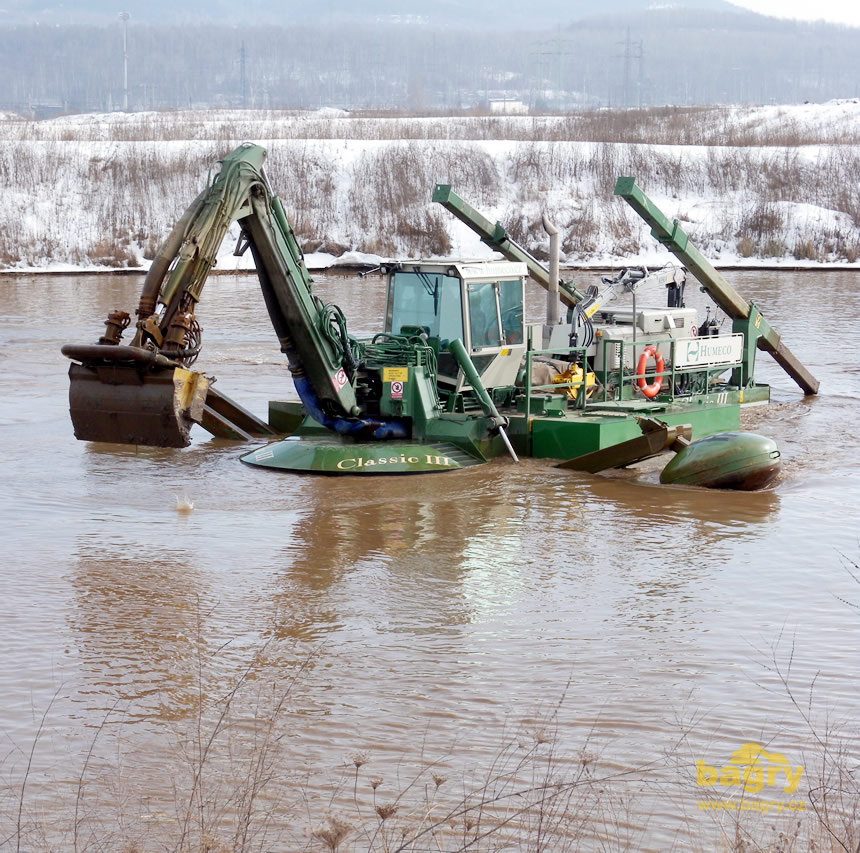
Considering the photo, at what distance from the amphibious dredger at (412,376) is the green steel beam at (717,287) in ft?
0.84

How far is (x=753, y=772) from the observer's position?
24.1 ft

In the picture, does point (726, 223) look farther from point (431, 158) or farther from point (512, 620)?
point (512, 620)

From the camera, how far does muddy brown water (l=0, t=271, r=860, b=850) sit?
7410 mm

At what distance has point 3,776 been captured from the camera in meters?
7.18

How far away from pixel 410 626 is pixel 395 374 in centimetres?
579

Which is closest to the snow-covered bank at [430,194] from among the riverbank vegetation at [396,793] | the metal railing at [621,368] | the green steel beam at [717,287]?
the green steel beam at [717,287]

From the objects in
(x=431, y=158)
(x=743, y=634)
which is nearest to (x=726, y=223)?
(x=431, y=158)

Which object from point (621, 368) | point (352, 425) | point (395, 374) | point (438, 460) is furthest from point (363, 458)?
point (621, 368)

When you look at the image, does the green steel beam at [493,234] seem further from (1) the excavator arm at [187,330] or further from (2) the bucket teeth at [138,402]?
(2) the bucket teeth at [138,402]

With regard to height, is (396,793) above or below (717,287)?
below

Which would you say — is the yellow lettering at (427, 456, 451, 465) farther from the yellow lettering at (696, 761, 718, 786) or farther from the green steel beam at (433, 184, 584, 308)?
the yellow lettering at (696, 761, 718, 786)

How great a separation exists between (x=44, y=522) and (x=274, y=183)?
4147 cm

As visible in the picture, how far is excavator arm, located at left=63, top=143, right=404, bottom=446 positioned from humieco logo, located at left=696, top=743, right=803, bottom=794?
7398 mm

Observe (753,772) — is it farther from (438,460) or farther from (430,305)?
(430,305)
